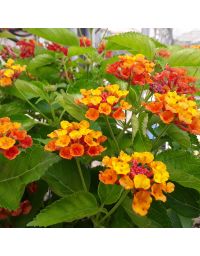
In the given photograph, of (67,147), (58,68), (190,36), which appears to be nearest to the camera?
(67,147)

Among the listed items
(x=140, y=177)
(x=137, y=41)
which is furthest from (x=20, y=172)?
(x=137, y=41)

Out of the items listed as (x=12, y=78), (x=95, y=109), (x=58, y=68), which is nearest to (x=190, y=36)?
(x=58, y=68)

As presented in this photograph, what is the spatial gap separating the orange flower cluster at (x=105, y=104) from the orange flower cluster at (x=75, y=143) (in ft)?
0.09

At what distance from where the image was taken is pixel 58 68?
791mm

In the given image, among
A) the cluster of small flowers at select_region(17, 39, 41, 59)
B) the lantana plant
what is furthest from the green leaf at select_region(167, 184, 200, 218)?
the cluster of small flowers at select_region(17, 39, 41, 59)

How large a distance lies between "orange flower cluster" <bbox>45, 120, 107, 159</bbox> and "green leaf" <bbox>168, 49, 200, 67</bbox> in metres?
0.24

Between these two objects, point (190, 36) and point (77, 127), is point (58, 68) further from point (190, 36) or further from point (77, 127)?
point (190, 36)

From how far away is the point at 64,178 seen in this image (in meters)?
0.52

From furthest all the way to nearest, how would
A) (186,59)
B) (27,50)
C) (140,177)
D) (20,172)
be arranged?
(27,50) → (186,59) → (20,172) → (140,177)

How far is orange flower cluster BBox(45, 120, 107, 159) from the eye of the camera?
0.45 m

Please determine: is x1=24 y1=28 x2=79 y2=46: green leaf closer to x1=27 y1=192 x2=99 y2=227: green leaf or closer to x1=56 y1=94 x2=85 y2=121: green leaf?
x1=56 y1=94 x2=85 y2=121: green leaf

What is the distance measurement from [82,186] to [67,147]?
98 mm

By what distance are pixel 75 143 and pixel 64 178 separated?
0.08 meters

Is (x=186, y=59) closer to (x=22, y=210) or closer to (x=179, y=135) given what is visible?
(x=179, y=135)
